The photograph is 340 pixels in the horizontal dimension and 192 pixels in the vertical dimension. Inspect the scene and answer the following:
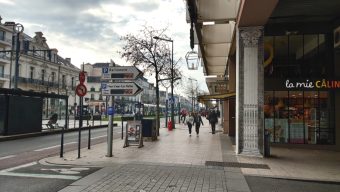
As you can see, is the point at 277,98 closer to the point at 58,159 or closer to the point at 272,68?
the point at 272,68

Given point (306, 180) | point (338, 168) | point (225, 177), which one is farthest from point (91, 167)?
point (338, 168)

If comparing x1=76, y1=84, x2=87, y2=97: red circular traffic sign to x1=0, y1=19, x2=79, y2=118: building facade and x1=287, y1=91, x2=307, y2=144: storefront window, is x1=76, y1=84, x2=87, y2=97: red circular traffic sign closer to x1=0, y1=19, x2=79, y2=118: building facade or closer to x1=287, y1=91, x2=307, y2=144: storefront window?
x1=287, y1=91, x2=307, y2=144: storefront window

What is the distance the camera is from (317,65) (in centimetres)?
1664

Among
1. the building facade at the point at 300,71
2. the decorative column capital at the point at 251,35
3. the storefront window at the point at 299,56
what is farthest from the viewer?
the storefront window at the point at 299,56

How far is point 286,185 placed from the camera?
8164 millimetres

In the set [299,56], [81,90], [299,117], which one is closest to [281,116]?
[299,117]

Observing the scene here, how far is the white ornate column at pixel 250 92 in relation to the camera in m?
13.0

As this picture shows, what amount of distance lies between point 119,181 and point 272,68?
1147 centimetres

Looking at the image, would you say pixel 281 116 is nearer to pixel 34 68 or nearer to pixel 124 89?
pixel 124 89

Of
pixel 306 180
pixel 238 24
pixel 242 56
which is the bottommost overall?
pixel 306 180

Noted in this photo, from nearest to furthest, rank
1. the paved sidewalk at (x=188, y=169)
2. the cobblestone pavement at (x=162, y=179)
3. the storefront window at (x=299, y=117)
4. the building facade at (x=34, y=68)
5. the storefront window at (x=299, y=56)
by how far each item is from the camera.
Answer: the cobblestone pavement at (x=162, y=179) → the paved sidewalk at (x=188, y=169) → the storefront window at (x=299, y=117) → the storefront window at (x=299, y=56) → the building facade at (x=34, y=68)

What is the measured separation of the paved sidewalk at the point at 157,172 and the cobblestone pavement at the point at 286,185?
27 cm

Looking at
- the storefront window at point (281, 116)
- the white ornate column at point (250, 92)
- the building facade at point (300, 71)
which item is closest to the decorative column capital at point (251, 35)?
the white ornate column at point (250, 92)

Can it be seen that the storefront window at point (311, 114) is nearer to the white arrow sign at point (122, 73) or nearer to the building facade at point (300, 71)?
the building facade at point (300, 71)
